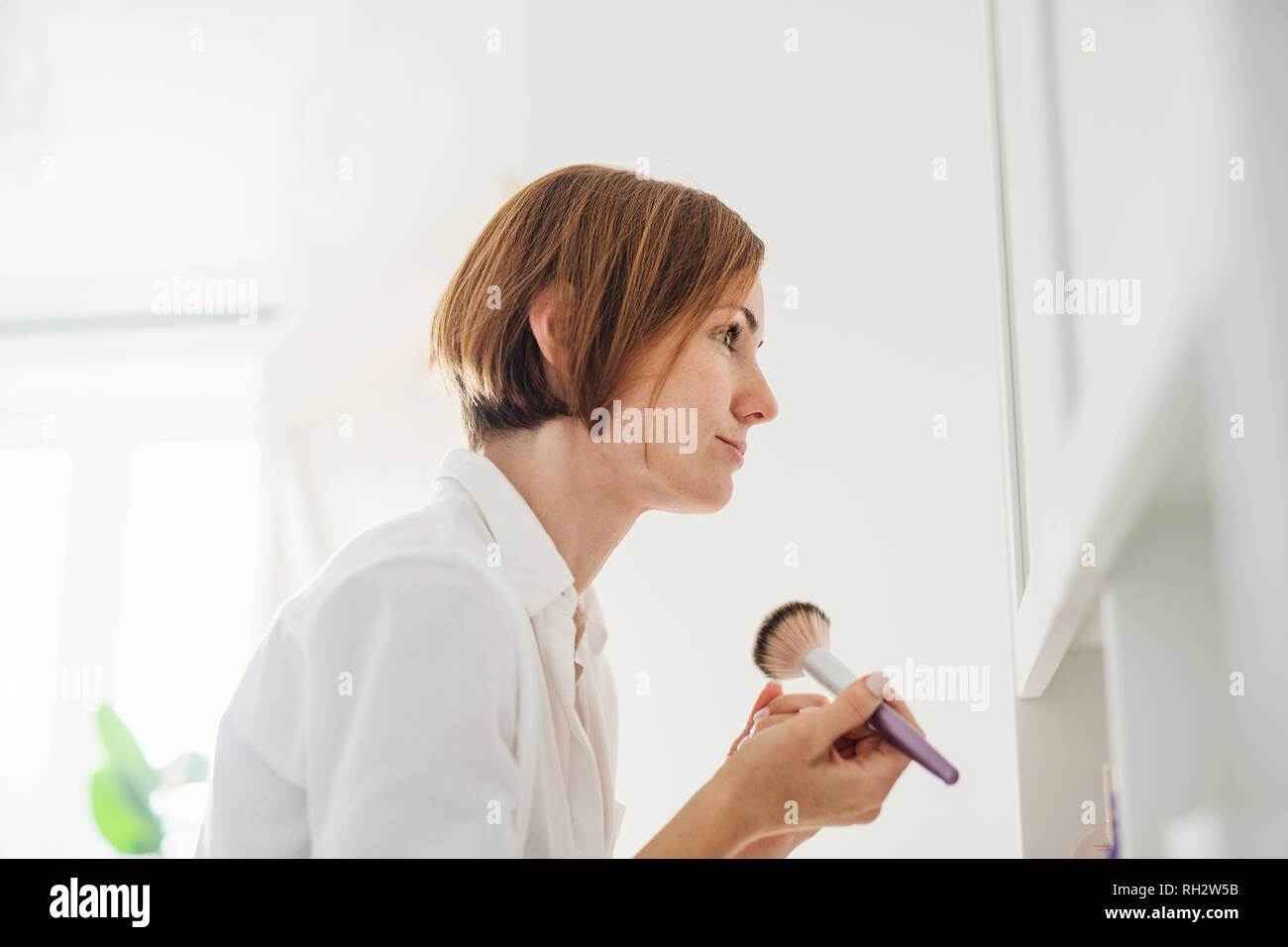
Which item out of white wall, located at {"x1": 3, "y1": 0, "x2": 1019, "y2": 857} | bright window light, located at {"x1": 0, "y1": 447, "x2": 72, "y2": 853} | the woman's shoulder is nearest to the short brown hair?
the woman's shoulder

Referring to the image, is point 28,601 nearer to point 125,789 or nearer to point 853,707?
point 125,789

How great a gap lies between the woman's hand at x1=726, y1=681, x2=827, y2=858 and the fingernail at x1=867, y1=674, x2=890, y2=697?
0.27 ft

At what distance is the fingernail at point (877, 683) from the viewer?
385 millimetres

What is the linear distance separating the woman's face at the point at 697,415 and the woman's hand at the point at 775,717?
0.36ft

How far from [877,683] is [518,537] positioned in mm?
184

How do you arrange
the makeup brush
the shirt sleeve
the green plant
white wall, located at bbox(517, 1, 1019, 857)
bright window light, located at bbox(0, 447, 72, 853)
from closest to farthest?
the shirt sleeve
the makeup brush
white wall, located at bbox(517, 1, 1019, 857)
the green plant
bright window light, located at bbox(0, 447, 72, 853)

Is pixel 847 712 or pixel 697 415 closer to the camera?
pixel 847 712

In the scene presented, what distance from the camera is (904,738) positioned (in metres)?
0.38

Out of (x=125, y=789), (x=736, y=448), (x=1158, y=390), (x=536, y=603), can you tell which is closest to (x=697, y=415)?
(x=736, y=448)

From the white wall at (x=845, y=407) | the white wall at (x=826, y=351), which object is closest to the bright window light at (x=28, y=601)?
the white wall at (x=826, y=351)

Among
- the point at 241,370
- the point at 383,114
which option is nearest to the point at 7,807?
the point at 241,370

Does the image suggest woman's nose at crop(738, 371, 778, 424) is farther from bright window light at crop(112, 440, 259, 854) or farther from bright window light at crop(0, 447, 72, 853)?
bright window light at crop(0, 447, 72, 853)

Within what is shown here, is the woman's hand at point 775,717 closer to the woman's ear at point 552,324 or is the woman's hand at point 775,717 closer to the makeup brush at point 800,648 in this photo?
the makeup brush at point 800,648

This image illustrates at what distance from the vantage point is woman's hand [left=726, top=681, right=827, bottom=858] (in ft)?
1.57
